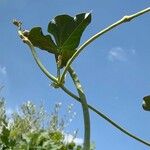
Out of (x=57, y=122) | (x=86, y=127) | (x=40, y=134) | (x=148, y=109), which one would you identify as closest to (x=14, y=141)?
(x=40, y=134)

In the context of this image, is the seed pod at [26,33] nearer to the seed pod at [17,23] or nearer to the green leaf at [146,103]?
the seed pod at [17,23]

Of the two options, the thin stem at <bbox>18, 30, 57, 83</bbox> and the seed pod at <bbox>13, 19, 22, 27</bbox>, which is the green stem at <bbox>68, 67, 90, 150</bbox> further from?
the seed pod at <bbox>13, 19, 22, 27</bbox>

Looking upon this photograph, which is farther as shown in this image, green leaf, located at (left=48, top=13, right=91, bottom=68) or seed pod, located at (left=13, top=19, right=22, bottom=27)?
seed pod, located at (left=13, top=19, right=22, bottom=27)

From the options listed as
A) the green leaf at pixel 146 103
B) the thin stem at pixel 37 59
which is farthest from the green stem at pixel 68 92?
the green leaf at pixel 146 103

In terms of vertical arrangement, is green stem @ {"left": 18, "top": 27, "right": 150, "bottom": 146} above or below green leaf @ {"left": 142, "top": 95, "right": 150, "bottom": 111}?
below

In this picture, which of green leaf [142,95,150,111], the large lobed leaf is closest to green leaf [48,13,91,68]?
the large lobed leaf

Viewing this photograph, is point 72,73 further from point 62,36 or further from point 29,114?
point 29,114

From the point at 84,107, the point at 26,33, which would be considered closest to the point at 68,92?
the point at 84,107
